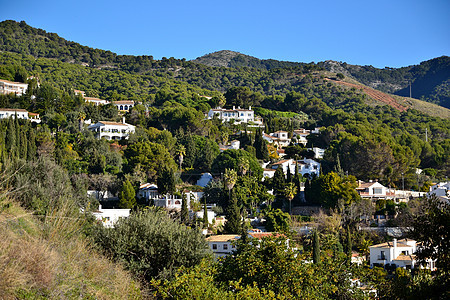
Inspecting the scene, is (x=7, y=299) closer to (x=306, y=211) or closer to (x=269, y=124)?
(x=306, y=211)

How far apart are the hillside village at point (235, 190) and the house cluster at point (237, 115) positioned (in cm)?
21

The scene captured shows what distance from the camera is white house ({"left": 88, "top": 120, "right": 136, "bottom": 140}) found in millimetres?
58344

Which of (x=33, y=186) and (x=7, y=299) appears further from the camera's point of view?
(x=33, y=186)

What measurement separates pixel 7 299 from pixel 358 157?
166ft

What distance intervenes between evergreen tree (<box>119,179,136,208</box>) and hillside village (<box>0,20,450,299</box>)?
0.35ft

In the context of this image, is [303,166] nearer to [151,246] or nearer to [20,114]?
[20,114]

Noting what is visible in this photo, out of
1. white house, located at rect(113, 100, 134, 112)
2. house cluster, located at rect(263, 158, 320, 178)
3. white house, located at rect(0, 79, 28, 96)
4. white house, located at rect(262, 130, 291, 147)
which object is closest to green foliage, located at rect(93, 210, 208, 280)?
house cluster, located at rect(263, 158, 320, 178)

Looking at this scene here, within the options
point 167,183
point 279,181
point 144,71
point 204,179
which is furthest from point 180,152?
point 144,71

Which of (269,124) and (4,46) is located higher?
(4,46)

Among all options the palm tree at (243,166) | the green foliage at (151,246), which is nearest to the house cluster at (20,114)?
the palm tree at (243,166)

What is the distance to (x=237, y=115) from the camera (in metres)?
77.1

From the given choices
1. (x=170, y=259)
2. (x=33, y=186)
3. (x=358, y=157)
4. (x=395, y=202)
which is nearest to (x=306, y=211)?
(x=395, y=202)

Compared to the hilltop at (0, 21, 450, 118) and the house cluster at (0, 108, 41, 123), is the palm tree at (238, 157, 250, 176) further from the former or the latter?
the hilltop at (0, 21, 450, 118)

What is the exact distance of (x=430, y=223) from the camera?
12281 millimetres
